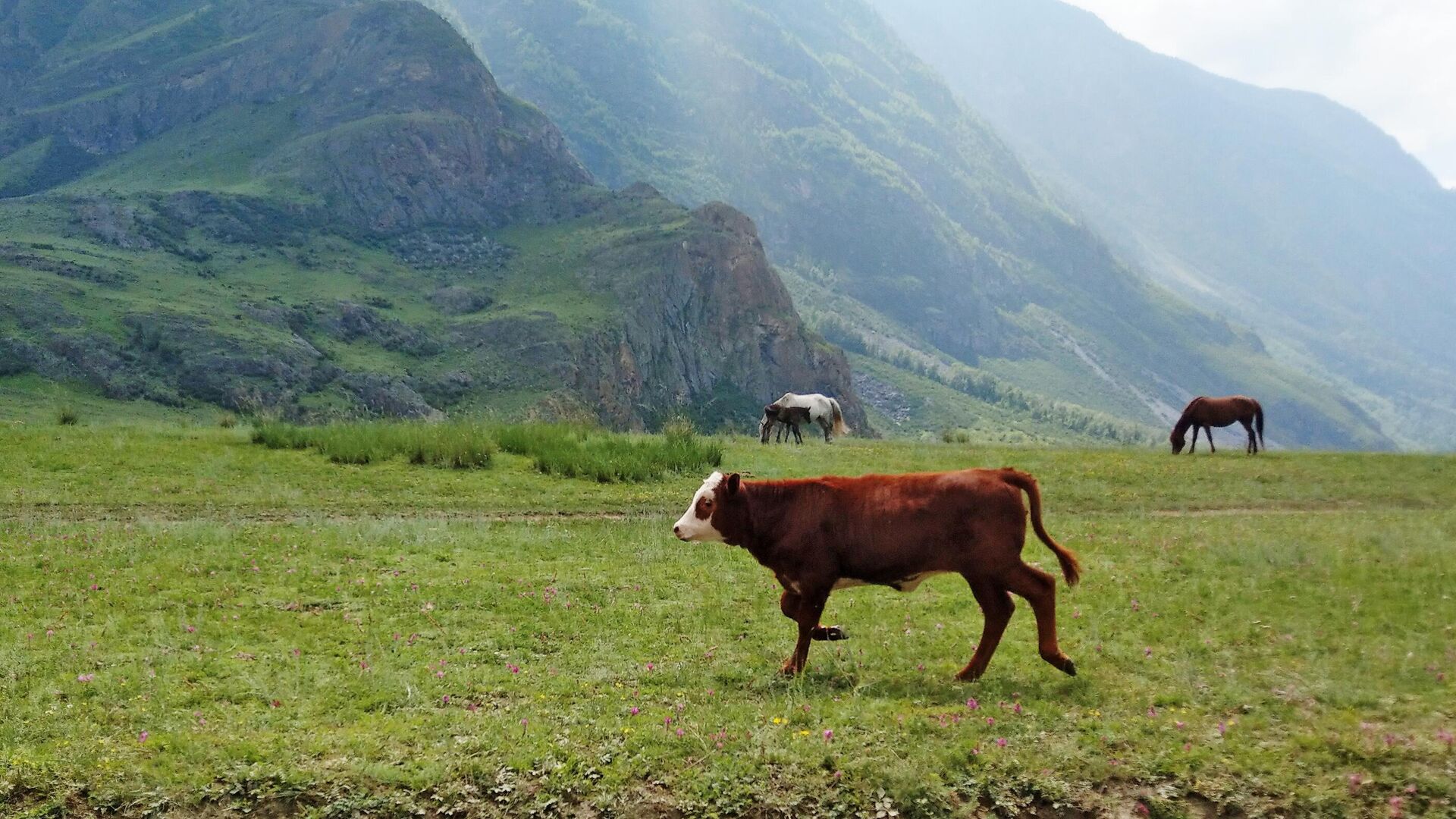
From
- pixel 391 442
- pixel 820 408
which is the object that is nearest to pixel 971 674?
pixel 391 442

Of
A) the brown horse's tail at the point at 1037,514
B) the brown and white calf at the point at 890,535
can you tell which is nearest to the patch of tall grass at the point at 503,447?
the brown and white calf at the point at 890,535

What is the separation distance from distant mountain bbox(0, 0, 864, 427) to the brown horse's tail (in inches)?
2730

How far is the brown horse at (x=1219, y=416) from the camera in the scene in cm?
3456

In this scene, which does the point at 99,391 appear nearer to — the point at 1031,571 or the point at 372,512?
the point at 372,512

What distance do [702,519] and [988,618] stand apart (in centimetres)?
305

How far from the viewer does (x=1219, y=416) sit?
36.2 meters

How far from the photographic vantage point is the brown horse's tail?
31.1ft

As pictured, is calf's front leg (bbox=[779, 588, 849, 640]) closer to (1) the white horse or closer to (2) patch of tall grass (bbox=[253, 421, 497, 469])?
(2) patch of tall grass (bbox=[253, 421, 497, 469])

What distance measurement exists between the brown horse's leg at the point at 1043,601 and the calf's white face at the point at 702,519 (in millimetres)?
3057

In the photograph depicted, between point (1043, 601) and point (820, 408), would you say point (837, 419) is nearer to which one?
point (820, 408)

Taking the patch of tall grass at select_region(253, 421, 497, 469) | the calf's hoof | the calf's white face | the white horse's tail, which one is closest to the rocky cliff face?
the white horse's tail

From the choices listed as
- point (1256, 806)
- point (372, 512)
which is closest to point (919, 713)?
point (1256, 806)

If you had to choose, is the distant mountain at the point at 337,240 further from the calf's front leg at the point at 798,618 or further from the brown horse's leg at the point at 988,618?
the brown horse's leg at the point at 988,618

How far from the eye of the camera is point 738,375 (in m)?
145
